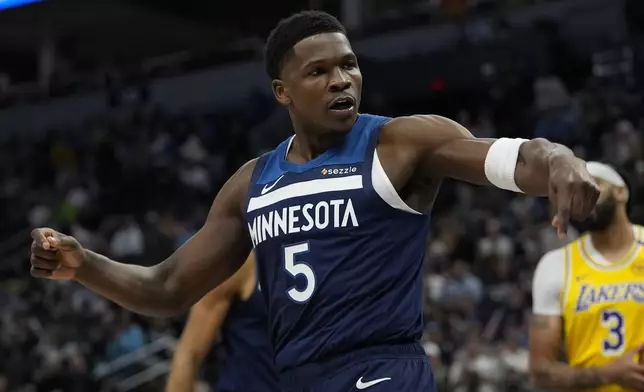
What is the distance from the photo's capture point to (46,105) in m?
18.9

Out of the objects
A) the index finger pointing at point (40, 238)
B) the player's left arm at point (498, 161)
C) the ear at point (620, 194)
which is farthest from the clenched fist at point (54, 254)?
the ear at point (620, 194)

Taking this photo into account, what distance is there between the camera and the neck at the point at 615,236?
4.59 metres

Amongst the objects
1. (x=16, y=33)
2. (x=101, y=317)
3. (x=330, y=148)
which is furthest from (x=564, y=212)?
(x=16, y=33)

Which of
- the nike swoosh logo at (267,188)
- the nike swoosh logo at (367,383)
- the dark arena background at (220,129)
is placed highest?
the nike swoosh logo at (267,188)

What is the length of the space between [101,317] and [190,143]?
401cm

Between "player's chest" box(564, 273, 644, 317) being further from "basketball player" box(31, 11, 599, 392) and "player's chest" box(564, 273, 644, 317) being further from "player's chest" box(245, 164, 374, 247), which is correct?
"player's chest" box(245, 164, 374, 247)

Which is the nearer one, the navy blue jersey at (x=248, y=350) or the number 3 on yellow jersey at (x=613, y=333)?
the navy blue jersey at (x=248, y=350)

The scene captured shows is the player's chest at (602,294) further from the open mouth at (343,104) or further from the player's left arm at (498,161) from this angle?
the open mouth at (343,104)

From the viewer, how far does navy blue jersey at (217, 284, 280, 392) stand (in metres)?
4.27

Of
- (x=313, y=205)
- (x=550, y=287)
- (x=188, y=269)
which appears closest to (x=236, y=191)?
(x=188, y=269)

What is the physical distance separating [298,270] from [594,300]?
188 centimetres

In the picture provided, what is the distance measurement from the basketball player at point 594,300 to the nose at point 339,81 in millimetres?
1867

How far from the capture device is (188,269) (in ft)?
11.5

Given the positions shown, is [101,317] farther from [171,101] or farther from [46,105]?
[46,105]
